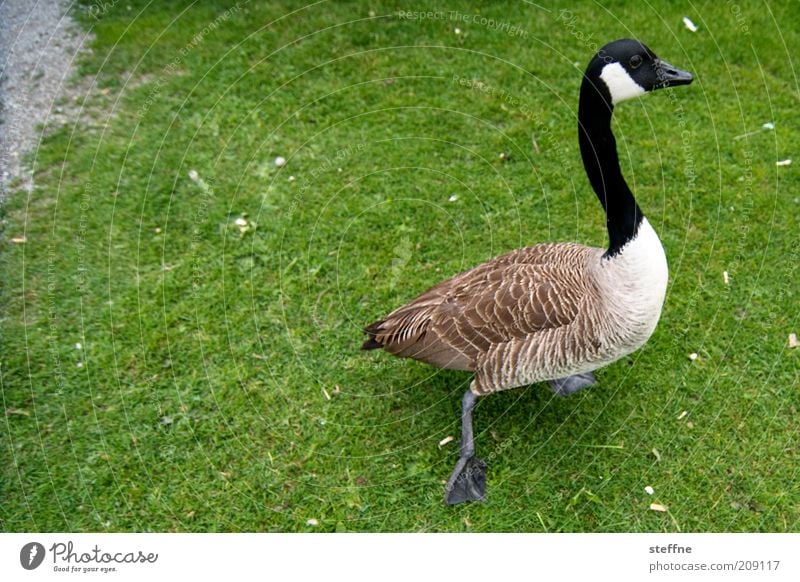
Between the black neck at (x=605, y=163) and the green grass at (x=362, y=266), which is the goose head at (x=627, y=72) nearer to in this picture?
the black neck at (x=605, y=163)

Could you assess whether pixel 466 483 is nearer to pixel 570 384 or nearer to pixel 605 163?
pixel 570 384

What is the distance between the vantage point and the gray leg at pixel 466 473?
2.80 meters

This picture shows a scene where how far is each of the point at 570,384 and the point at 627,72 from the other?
1445 mm

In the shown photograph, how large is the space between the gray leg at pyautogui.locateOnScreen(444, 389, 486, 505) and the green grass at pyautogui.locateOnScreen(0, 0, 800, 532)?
0.25 feet

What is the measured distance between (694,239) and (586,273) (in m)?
1.31

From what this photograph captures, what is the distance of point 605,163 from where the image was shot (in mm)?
2512

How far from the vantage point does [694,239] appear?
11.8 ft

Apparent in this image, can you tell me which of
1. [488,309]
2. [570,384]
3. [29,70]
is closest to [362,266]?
[488,309]

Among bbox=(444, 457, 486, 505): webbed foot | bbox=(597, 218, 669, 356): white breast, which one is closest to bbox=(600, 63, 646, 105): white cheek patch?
bbox=(597, 218, 669, 356): white breast

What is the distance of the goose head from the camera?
2299 mm

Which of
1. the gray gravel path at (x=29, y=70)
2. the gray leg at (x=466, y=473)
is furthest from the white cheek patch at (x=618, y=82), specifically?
the gray gravel path at (x=29, y=70)
